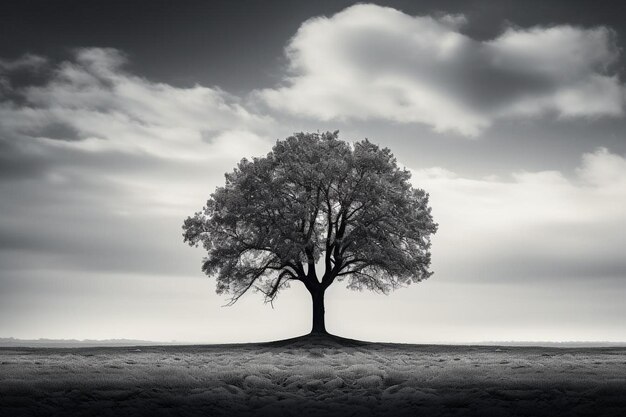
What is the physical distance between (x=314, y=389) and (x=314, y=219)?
69.5 ft

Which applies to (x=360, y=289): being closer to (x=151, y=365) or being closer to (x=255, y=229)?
(x=255, y=229)

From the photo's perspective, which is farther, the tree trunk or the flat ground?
the tree trunk

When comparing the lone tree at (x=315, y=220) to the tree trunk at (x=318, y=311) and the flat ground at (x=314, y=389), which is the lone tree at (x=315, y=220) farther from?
the flat ground at (x=314, y=389)

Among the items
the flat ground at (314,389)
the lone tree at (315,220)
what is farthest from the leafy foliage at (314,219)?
the flat ground at (314,389)

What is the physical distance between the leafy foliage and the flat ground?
16.3 m

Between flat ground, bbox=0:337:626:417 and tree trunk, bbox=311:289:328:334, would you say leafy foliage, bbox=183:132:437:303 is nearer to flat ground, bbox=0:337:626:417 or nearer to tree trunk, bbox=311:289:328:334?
tree trunk, bbox=311:289:328:334

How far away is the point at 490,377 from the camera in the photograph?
16594 mm

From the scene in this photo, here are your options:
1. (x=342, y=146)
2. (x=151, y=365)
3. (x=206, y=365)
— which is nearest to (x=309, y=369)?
(x=206, y=365)

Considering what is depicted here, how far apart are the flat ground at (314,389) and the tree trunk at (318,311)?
641 inches

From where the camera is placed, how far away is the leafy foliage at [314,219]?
3588 centimetres

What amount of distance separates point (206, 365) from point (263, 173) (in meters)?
17.9

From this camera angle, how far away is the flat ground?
45.1ft

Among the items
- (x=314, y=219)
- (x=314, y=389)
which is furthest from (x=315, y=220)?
(x=314, y=389)

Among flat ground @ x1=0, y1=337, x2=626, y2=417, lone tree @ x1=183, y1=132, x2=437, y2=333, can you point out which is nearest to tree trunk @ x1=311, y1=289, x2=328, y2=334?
lone tree @ x1=183, y1=132, x2=437, y2=333
